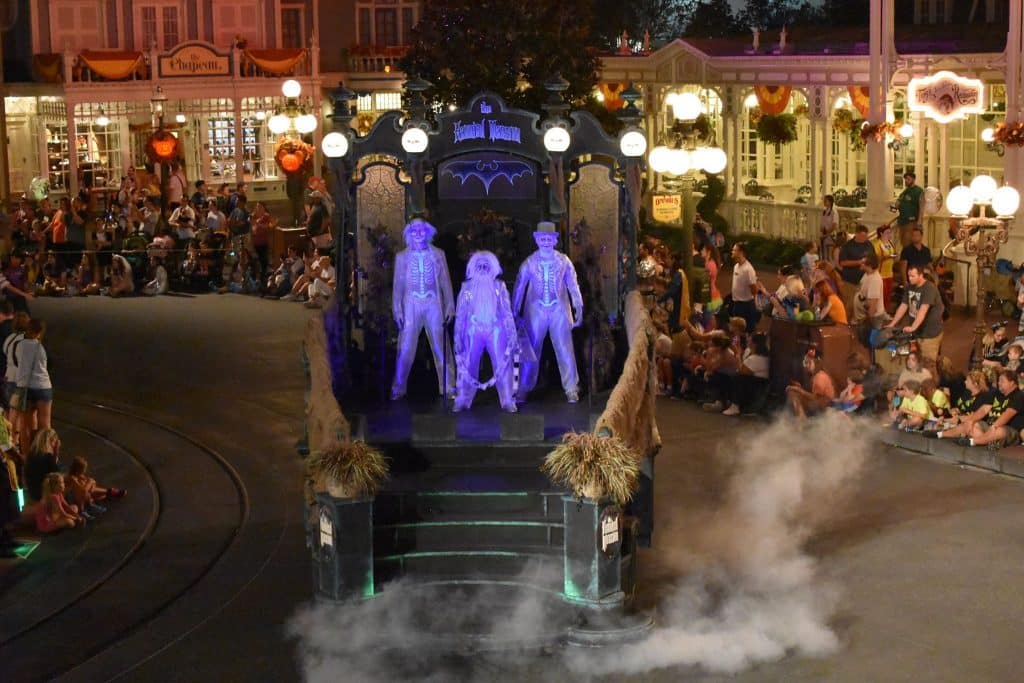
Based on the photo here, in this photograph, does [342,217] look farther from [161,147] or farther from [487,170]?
[161,147]

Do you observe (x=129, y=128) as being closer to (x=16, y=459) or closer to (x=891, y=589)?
(x=16, y=459)

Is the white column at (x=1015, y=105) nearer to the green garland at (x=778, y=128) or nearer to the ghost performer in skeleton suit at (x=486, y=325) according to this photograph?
the green garland at (x=778, y=128)

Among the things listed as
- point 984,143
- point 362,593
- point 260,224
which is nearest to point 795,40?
point 984,143

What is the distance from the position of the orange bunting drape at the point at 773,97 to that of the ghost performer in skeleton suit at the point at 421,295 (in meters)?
16.5

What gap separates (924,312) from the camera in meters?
19.4

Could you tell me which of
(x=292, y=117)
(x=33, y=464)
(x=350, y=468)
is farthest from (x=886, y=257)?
(x=292, y=117)

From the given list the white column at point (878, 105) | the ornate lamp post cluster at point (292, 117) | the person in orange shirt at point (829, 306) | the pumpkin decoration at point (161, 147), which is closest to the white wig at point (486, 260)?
the person in orange shirt at point (829, 306)

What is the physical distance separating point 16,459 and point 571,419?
496cm

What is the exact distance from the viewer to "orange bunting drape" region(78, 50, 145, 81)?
1610 inches

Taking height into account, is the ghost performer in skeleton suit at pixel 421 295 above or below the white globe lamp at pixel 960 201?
below

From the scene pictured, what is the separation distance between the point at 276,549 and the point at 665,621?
3652 millimetres

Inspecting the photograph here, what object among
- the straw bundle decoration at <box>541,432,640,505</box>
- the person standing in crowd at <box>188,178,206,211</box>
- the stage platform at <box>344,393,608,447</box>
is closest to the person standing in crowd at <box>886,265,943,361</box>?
the stage platform at <box>344,393,608,447</box>

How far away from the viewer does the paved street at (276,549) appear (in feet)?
41.8

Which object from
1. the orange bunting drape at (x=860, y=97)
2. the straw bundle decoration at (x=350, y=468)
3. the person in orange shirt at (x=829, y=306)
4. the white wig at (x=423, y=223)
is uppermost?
the orange bunting drape at (x=860, y=97)
